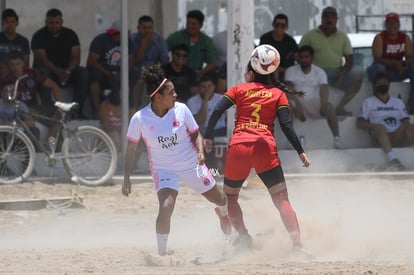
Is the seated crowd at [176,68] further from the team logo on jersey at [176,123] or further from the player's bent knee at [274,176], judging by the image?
the player's bent knee at [274,176]

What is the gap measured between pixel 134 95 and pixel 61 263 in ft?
20.5

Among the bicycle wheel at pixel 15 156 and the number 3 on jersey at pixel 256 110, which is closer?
the number 3 on jersey at pixel 256 110

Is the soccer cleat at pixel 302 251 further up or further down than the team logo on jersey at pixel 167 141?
further down

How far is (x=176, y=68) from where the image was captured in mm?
15414

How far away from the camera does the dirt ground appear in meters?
8.94

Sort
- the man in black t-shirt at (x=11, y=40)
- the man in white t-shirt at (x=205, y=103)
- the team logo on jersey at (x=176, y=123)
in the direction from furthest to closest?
the man in white t-shirt at (x=205, y=103)
the man in black t-shirt at (x=11, y=40)
the team logo on jersey at (x=176, y=123)

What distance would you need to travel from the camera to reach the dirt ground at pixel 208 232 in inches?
352

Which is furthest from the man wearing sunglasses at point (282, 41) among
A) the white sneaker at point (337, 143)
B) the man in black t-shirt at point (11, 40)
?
the man in black t-shirt at point (11, 40)

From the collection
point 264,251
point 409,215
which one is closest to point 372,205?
point 409,215

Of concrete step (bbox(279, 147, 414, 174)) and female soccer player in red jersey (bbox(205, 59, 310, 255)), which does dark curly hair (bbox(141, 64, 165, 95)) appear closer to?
female soccer player in red jersey (bbox(205, 59, 310, 255))

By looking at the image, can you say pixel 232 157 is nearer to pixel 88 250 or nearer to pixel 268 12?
pixel 88 250

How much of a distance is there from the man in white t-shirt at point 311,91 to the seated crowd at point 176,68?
15 mm

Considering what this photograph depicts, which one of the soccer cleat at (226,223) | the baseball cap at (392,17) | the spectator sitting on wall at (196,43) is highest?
Result: the baseball cap at (392,17)

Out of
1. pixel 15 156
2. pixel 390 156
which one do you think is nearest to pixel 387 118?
pixel 390 156
